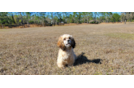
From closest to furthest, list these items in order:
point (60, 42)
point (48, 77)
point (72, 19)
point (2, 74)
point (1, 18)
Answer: point (48, 77) → point (2, 74) → point (60, 42) → point (1, 18) → point (72, 19)

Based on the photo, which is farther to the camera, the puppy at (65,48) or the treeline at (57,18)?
the treeline at (57,18)

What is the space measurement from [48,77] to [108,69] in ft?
7.04

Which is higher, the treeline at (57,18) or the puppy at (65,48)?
the treeline at (57,18)

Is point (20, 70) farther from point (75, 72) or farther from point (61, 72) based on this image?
point (75, 72)

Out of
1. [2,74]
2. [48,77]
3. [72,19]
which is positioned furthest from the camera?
[72,19]

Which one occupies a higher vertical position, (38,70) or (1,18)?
(1,18)

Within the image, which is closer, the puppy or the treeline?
the puppy

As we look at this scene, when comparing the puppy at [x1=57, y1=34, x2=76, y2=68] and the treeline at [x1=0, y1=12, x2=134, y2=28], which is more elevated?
the treeline at [x1=0, y1=12, x2=134, y2=28]

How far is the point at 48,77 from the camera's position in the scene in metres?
2.63

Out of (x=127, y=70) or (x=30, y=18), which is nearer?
(x=127, y=70)

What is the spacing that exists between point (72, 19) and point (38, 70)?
236 feet

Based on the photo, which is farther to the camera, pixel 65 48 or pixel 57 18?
pixel 57 18
